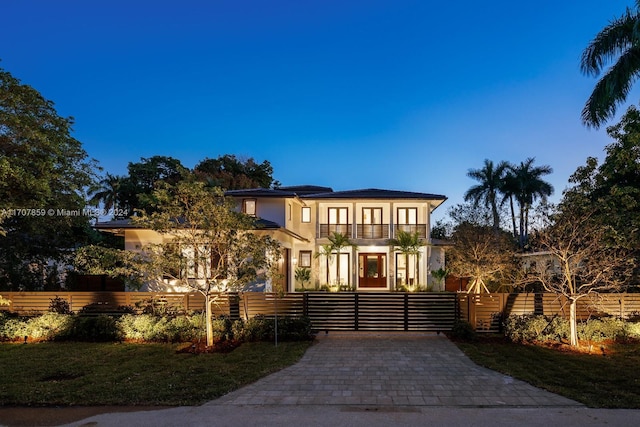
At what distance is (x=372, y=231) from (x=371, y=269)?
2.40 meters

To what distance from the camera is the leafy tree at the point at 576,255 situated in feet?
31.4

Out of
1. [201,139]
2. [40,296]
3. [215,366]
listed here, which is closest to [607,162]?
[215,366]

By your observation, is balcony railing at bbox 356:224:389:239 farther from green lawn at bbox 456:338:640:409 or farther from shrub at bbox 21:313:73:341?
shrub at bbox 21:313:73:341

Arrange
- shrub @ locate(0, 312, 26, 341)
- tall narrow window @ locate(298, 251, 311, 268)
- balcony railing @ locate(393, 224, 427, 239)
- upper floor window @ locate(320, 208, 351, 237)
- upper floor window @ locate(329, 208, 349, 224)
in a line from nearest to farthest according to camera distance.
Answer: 1. shrub @ locate(0, 312, 26, 341)
2. balcony railing @ locate(393, 224, 427, 239)
3. tall narrow window @ locate(298, 251, 311, 268)
4. upper floor window @ locate(320, 208, 351, 237)
5. upper floor window @ locate(329, 208, 349, 224)

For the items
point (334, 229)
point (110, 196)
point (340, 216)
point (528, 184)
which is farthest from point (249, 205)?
point (528, 184)

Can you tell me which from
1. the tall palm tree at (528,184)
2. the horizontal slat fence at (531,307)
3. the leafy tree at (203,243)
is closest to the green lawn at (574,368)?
the horizontal slat fence at (531,307)

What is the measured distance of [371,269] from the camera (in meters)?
23.2

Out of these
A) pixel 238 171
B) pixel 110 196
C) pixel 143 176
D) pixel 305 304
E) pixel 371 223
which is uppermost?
pixel 238 171

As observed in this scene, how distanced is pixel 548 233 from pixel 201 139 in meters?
36.9

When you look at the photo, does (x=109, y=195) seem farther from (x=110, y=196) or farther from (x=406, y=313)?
(x=406, y=313)

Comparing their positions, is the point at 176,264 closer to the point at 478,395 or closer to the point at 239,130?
the point at 478,395

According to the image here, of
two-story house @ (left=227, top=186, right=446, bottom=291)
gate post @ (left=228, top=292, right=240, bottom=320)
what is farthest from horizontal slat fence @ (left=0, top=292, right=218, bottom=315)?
two-story house @ (left=227, top=186, right=446, bottom=291)

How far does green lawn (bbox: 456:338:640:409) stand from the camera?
227 inches

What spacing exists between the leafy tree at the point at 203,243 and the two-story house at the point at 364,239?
11.3 m
